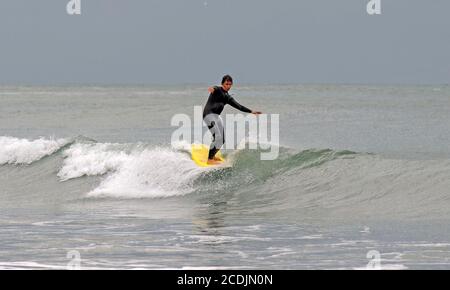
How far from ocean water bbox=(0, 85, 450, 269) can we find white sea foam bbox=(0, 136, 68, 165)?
0.03 metres

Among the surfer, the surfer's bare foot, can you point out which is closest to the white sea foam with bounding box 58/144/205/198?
the surfer's bare foot

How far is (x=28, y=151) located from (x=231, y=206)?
9019 millimetres

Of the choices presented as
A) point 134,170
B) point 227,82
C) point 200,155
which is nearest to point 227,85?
point 227,82

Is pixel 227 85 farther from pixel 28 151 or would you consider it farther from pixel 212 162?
pixel 28 151

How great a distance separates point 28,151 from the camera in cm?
2150

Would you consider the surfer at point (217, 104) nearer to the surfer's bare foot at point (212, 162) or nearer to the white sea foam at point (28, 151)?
the surfer's bare foot at point (212, 162)

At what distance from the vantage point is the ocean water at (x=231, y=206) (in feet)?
30.4

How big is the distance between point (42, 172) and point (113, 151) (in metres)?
1.87

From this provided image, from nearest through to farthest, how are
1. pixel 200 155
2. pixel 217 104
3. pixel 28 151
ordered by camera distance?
pixel 217 104 < pixel 200 155 < pixel 28 151

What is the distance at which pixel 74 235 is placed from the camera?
36.0ft
